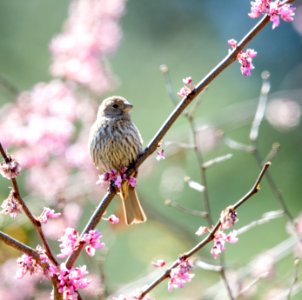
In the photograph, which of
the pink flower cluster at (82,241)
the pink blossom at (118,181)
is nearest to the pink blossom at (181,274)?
the pink flower cluster at (82,241)

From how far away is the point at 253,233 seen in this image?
353 inches

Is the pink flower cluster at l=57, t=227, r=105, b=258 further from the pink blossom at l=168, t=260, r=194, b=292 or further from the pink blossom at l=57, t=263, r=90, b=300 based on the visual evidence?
the pink blossom at l=168, t=260, r=194, b=292

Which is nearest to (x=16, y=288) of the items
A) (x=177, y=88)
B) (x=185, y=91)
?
(x=185, y=91)

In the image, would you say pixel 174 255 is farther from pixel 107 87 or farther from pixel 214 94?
pixel 214 94

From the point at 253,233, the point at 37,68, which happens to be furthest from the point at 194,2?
the point at 253,233

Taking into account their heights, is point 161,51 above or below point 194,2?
below

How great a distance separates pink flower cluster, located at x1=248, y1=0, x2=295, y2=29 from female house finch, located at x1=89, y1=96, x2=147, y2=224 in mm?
1596

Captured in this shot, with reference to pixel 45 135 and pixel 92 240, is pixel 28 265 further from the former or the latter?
pixel 45 135

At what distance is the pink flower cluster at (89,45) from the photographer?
22.9 ft

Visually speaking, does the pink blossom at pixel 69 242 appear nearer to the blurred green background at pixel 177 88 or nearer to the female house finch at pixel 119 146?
the female house finch at pixel 119 146

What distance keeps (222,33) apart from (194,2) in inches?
42.6

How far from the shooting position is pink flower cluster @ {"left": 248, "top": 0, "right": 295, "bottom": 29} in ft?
10.1

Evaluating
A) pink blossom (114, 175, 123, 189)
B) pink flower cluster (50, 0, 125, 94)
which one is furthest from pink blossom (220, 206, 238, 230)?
pink flower cluster (50, 0, 125, 94)

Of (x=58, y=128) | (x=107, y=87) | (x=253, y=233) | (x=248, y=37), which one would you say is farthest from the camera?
(x=253, y=233)
